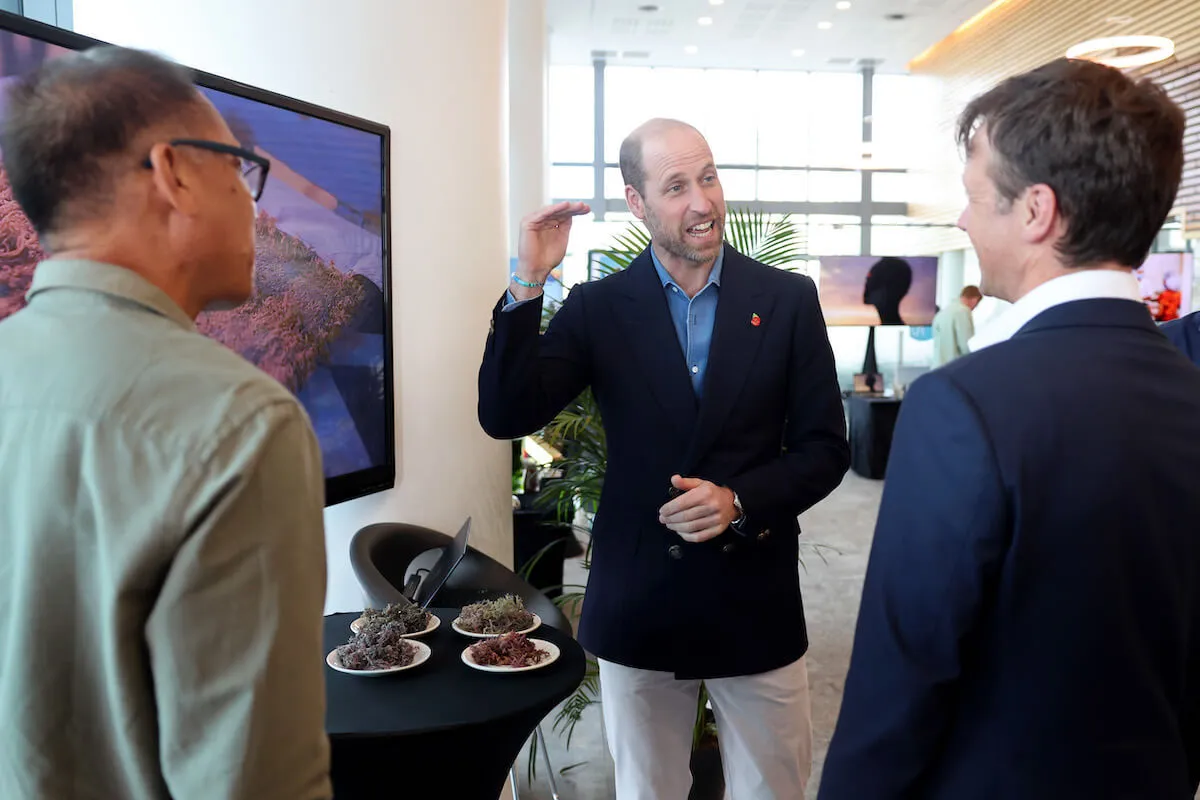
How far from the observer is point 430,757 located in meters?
1.68

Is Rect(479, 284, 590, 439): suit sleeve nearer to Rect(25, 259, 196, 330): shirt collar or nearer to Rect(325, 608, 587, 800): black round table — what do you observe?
Rect(325, 608, 587, 800): black round table

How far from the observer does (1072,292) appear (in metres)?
1.14

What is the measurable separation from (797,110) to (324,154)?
1366 cm

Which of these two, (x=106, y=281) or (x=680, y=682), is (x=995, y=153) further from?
(x=680, y=682)

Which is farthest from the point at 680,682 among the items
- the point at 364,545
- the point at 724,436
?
the point at 364,545

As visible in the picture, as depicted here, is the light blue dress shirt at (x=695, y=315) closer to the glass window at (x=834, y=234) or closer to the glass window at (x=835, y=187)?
the glass window at (x=834, y=234)

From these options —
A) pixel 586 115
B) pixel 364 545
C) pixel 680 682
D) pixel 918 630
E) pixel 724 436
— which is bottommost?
pixel 680 682

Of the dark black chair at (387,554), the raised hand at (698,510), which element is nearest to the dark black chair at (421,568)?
the dark black chair at (387,554)

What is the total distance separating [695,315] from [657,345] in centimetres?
13

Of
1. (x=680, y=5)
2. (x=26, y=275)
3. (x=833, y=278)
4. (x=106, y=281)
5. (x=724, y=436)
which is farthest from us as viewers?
(x=680, y=5)

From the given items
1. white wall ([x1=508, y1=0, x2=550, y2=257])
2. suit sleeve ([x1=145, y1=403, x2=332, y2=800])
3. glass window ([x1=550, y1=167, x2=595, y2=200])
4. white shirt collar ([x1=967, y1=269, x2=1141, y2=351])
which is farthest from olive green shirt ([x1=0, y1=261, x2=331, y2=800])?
glass window ([x1=550, y1=167, x2=595, y2=200])

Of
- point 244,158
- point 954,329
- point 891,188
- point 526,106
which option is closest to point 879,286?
point 954,329

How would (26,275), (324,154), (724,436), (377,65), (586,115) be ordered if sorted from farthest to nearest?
(586,115)
(377,65)
(324,154)
(724,436)
(26,275)

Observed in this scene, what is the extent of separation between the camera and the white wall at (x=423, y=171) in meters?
2.19
